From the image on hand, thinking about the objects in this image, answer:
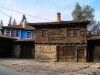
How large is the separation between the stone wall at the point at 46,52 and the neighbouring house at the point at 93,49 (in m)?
5.77

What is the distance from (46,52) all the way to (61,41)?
3111mm

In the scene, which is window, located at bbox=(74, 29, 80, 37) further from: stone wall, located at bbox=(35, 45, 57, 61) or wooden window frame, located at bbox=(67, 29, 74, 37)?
stone wall, located at bbox=(35, 45, 57, 61)

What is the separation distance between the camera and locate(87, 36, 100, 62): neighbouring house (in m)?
26.0

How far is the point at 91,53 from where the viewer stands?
26.9 meters

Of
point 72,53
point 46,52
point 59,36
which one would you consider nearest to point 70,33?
point 59,36

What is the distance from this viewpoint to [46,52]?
27031 millimetres

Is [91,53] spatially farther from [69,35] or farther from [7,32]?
[7,32]

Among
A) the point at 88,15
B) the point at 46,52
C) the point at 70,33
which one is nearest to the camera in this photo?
the point at 70,33

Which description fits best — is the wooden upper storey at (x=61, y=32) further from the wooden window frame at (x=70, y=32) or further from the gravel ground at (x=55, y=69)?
the gravel ground at (x=55, y=69)

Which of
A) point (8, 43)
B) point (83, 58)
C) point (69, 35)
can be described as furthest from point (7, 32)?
point (83, 58)

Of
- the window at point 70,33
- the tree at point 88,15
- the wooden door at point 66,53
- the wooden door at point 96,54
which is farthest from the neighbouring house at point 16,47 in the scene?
the tree at point 88,15

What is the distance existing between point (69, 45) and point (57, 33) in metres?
2.80

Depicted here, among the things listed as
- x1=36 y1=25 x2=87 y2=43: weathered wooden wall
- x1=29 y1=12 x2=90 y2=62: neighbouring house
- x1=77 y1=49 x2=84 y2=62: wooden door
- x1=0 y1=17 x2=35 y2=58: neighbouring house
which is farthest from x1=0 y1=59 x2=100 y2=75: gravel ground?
x1=0 y1=17 x2=35 y2=58: neighbouring house

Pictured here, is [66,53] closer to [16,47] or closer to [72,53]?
[72,53]
